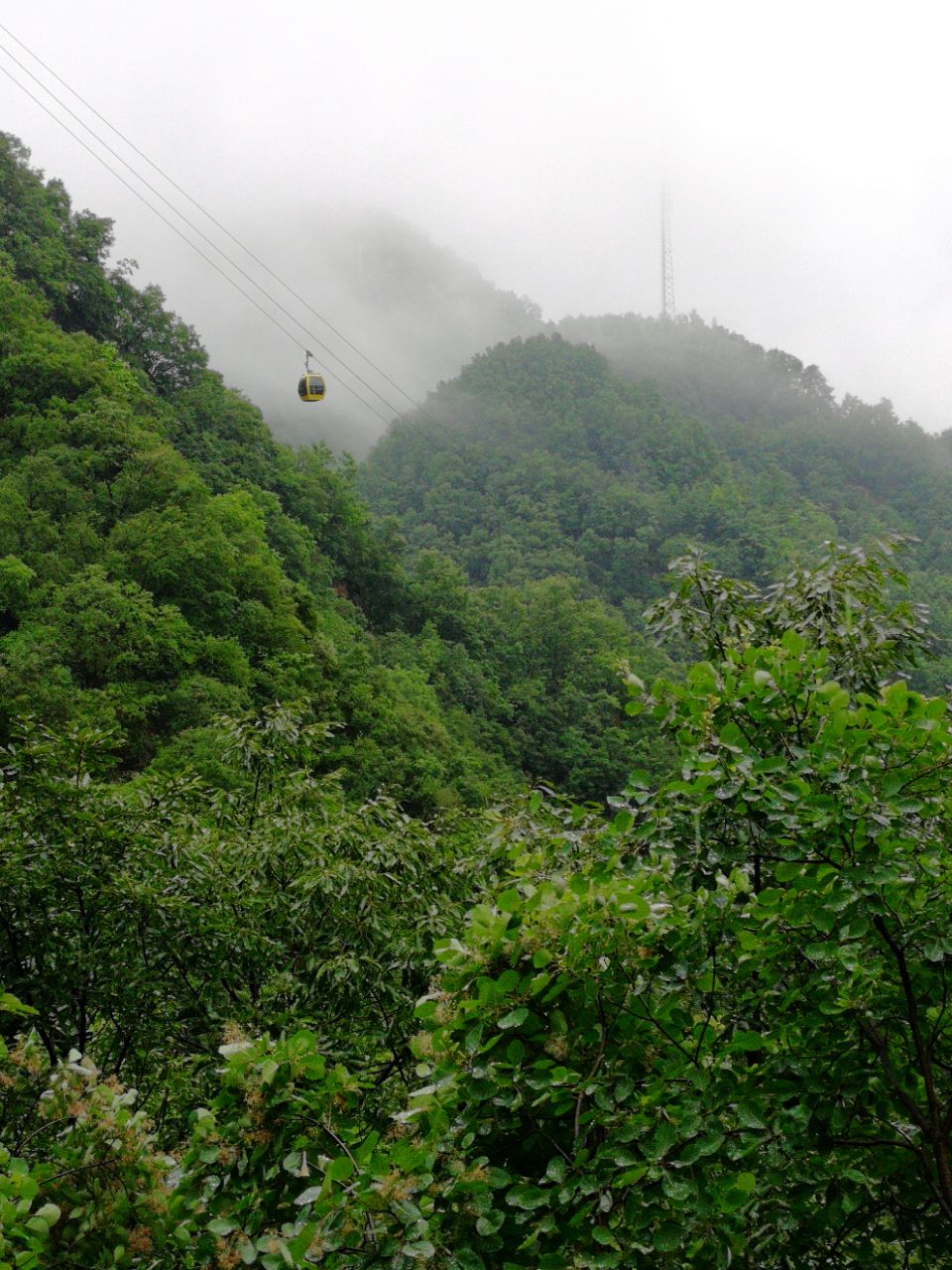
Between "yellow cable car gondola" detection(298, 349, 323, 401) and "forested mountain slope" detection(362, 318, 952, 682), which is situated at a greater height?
"forested mountain slope" detection(362, 318, 952, 682)

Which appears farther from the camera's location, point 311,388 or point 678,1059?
point 311,388

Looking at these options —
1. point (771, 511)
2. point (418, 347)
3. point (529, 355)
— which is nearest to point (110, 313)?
point (771, 511)

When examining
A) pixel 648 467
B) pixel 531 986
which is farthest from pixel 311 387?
pixel 648 467

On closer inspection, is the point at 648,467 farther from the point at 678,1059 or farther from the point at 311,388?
the point at 678,1059

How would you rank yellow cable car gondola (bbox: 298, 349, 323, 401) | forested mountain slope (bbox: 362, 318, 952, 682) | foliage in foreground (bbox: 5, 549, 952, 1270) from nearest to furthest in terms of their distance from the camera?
foliage in foreground (bbox: 5, 549, 952, 1270) → yellow cable car gondola (bbox: 298, 349, 323, 401) → forested mountain slope (bbox: 362, 318, 952, 682)

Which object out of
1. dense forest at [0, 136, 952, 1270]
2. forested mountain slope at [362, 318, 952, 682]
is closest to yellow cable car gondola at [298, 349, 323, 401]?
dense forest at [0, 136, 952, 1270]

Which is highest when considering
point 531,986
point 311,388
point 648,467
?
point 648,467

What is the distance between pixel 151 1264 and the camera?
9.02ft

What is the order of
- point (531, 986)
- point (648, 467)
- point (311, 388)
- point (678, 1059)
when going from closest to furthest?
point (531, 986) → point (678, 1059) → point (311, 388) → point (648, 467)

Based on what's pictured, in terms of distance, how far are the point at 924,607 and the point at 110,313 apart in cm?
5060

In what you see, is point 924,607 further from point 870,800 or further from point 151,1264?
point 151,1264

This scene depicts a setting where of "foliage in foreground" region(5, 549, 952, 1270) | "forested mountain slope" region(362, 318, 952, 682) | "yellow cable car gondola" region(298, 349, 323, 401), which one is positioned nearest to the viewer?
"foliage in foreground" region(5, 549, 952, 1270)

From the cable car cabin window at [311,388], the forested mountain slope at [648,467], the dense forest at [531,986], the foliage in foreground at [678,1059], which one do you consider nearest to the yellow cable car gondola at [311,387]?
the cable car cabin window at [311,388]

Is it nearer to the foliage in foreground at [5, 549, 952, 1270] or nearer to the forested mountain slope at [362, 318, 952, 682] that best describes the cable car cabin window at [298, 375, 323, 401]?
the foliage in foreground at [5, 549, 952, 1270]
